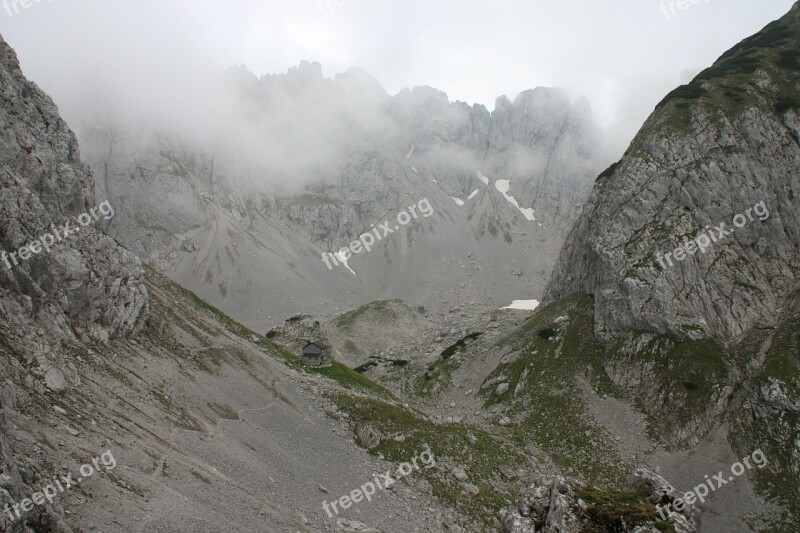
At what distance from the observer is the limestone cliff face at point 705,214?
194ft

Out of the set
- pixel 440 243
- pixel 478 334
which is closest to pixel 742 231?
pixel 478 334

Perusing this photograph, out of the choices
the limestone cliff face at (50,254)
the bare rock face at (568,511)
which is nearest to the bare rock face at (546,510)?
the bare rock face at (568,511)

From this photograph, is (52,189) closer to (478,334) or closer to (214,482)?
(214,482)

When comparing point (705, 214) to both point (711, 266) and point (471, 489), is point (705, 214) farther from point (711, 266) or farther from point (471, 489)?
point (471, 489)

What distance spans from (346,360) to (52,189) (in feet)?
220

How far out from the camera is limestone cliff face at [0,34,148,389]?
1151 inches

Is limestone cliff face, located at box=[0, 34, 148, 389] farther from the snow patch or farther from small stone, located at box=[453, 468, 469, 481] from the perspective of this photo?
the snow patch

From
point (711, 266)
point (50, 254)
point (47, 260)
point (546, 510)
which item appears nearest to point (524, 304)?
point (711, 266)

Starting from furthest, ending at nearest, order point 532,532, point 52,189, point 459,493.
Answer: point 52,189
point 459,493
point 532,532

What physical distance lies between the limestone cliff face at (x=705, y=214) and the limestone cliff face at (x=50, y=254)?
2356 inches

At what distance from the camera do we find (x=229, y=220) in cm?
18350

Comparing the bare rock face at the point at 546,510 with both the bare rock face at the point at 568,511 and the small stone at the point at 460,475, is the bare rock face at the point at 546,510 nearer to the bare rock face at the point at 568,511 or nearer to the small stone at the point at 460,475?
the bare rock face at the point at 568,511

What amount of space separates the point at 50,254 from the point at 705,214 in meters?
75.7

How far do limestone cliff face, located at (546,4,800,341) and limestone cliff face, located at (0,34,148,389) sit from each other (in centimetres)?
5984
